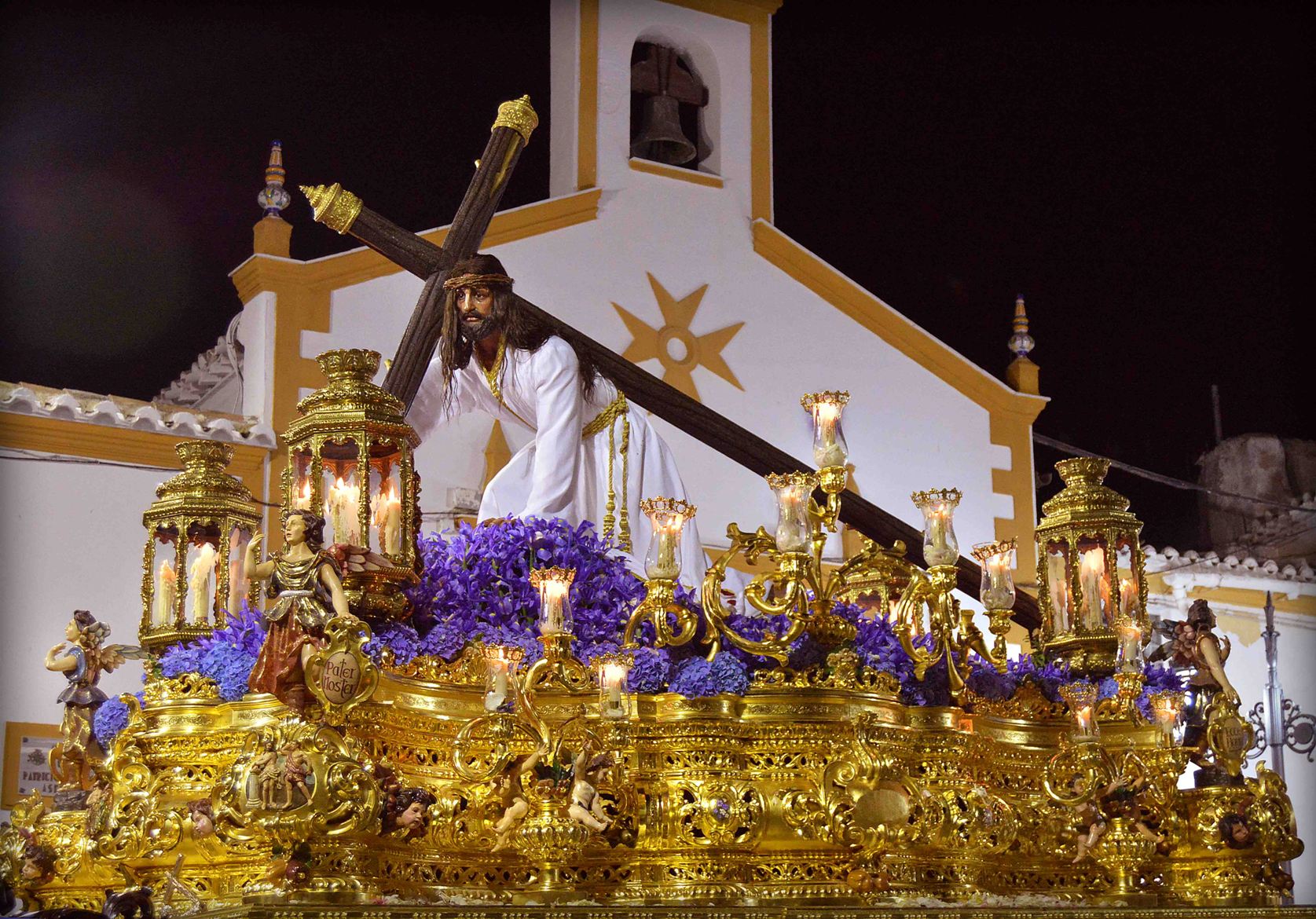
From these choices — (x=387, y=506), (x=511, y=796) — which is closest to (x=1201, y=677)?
(x=511, y=796)

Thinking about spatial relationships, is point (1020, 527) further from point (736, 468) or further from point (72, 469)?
point (72, 469)

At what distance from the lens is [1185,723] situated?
30.9 feet

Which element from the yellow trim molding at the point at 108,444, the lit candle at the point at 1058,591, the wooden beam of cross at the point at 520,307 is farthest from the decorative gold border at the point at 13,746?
the lit candle at the point at 1058,591

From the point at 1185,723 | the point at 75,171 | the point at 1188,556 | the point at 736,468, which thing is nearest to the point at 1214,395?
the point at 1188,556

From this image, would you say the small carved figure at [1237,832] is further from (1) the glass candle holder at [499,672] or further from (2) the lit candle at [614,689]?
(1) the glass candle holder at [499,672]

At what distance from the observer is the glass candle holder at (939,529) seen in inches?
334

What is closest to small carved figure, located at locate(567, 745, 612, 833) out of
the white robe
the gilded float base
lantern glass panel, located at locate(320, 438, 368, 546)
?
the gilded float base

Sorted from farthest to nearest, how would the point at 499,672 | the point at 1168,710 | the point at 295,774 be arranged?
1. the point at 1168,710
2. the point at 499,672
3. the point at 295,774

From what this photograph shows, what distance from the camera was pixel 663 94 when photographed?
14547 millimetres

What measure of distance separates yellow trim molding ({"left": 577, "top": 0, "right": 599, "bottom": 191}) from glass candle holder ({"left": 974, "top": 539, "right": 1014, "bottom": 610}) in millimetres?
5825

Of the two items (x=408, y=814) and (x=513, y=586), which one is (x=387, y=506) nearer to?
(x=513, y=586)

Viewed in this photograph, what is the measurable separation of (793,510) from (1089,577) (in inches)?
76.6

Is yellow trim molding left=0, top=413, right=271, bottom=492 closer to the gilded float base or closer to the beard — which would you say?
the beard

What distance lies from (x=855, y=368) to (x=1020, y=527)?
1921mm
